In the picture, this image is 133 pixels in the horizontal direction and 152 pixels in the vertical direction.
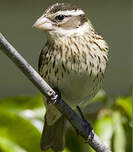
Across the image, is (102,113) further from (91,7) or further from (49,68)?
(91,7)

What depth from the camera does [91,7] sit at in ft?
13.6

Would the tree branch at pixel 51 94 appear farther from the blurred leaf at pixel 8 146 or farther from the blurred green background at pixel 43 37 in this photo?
the blurred green background at pixel 43 37

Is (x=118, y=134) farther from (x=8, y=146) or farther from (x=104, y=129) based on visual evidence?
(x=8, y=146)

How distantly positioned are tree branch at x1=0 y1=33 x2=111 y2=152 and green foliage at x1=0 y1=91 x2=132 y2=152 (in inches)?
2.7

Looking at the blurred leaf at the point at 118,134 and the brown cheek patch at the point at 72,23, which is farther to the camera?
the brown cheek patch at the point at 72,23

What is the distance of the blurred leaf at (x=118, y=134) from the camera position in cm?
241

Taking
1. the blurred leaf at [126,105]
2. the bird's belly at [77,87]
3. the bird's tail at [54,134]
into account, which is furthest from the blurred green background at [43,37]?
the blurred leaf at [126,105]

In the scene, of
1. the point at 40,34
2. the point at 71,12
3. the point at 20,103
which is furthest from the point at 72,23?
the point at 40,34

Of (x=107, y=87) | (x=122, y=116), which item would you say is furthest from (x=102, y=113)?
(x=107, y=87)

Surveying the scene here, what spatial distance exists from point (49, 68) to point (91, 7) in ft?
Answer: 5.49

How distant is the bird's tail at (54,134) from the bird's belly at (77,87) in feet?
0.66

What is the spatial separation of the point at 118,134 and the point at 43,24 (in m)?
0.50

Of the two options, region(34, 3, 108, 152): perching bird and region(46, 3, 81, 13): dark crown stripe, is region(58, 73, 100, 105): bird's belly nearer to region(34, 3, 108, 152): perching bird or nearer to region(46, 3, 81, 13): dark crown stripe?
region(34, 3, 108, 152): perching bird

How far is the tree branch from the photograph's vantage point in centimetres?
197
